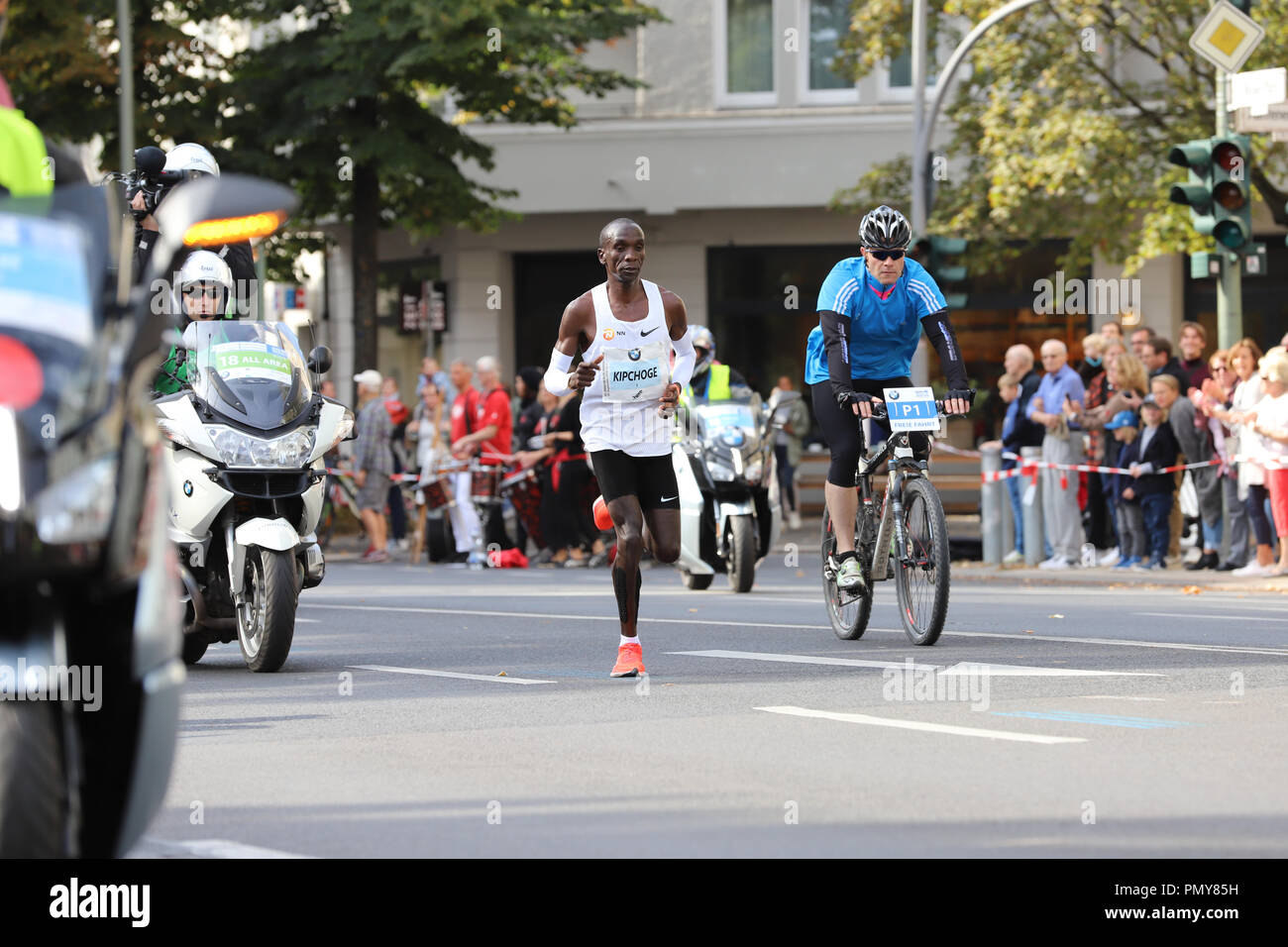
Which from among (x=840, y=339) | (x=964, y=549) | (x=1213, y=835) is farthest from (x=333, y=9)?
(x=1213, y=835)

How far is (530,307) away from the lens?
38969 millimetres

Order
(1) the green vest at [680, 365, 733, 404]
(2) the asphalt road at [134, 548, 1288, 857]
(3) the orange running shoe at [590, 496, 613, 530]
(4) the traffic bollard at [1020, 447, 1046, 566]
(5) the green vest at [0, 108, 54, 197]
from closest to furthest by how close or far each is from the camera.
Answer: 1. (5) the green vest at [0, 108, 54, 197]
2. (2) the asphalt road at [134, 548, 1288, 857]
3. (3) the orange running shoe at [590, 496, 613, 530]
4. (1) the green vest at [680, 365, 733, 404]
5. (4) the traffic bollard at [1020, 447, 1046, 566]

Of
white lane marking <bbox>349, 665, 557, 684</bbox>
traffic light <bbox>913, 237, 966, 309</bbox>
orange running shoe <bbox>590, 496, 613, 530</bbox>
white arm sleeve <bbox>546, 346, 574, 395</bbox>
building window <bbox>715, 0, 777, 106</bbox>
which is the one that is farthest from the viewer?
building window <bbox>715, 0, 777, 106</bbox>

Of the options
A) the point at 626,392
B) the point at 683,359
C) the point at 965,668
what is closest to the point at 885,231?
the point at 683,359

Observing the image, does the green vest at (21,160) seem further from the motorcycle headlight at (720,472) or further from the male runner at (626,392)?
the motorcycle headlight at (720,472)

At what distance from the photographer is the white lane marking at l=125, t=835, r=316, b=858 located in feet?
19.1

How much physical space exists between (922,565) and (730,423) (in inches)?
236

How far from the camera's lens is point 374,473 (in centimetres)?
2466

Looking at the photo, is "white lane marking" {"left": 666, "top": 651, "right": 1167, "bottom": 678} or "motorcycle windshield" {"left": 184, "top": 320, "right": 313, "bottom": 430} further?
"motorcycle windshield" {"left": 184, "top": 320, "right": 313, "bottom": 430}

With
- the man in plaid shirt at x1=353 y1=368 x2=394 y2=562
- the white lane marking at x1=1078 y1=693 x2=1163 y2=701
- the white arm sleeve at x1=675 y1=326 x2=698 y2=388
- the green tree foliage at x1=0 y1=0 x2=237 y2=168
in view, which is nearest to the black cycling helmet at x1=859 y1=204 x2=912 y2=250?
the white arm sleeve at x1=675 y1=326 x2=698 y2=388

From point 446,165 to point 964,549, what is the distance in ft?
37.7

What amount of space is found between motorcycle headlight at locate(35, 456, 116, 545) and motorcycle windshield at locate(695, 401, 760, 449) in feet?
41.7

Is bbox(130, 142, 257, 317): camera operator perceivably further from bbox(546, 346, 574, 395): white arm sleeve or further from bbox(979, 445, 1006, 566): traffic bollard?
bbox(979, 445, 1006, 566): traffic bollard

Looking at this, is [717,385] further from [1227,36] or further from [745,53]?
[745,53]
